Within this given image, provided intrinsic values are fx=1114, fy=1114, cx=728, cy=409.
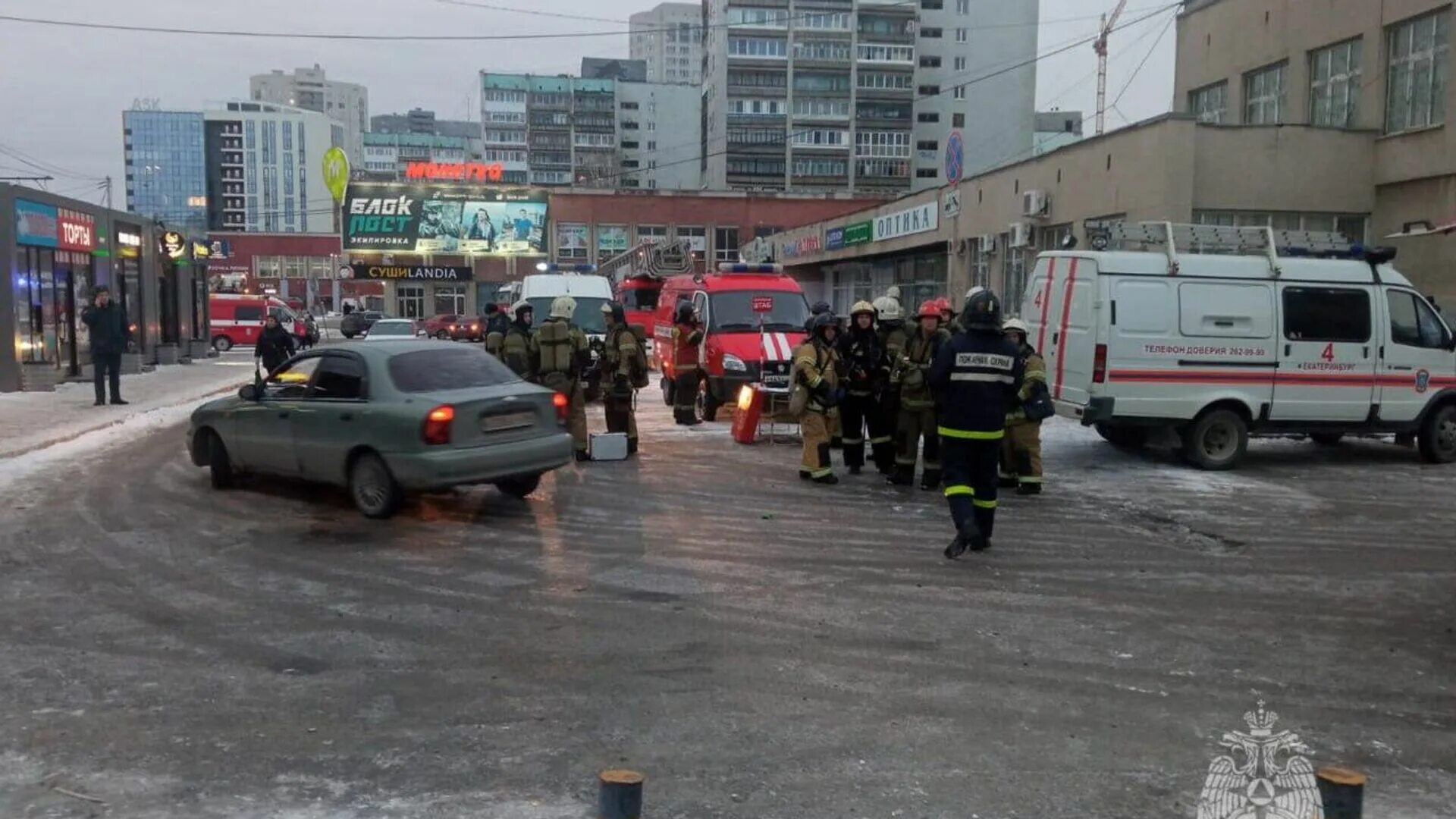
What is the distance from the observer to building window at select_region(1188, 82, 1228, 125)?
982 inches

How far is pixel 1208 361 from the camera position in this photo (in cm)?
1198

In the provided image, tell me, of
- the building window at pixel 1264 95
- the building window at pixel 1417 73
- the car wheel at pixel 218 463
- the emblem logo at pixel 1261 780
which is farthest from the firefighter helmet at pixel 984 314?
the building window at pixel 1264 95

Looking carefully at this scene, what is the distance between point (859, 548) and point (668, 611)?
217 centimetres

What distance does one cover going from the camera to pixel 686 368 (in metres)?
16.6

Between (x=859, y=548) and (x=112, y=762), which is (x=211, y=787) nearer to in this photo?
(x=112, y=762)

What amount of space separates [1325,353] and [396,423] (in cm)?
982

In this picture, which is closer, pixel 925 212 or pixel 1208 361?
pixel 1208 361

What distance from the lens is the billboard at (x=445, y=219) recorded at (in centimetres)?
6106

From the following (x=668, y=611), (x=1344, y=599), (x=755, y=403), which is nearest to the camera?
(x=668, y=611)

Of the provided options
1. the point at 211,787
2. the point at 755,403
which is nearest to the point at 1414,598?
the point at 211,787

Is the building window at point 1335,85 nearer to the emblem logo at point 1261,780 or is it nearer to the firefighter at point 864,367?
the firefighter at point 864,367

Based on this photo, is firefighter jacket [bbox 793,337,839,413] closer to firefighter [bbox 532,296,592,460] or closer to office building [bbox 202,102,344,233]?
firefighter [bbox 532,296,592,460]

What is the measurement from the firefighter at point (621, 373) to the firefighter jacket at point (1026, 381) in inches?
170

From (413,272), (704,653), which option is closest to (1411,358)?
(704,653)
